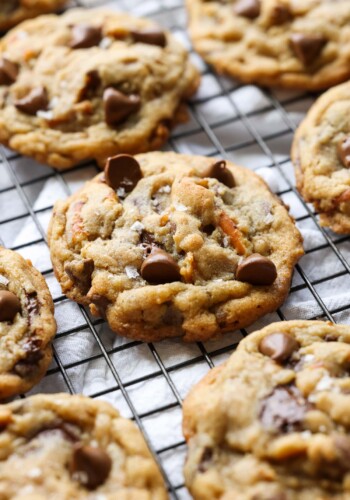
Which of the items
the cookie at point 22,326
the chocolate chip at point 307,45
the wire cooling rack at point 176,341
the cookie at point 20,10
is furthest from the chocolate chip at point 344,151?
the cookie at point 20,10

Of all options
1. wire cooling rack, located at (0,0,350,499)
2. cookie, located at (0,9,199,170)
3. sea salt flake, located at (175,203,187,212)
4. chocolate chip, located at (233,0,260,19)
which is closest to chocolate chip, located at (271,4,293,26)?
chocolate chip, located at (233,0,260,19)

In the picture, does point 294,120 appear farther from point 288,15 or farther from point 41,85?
point 41,85

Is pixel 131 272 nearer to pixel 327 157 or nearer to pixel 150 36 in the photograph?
pixel 327 157

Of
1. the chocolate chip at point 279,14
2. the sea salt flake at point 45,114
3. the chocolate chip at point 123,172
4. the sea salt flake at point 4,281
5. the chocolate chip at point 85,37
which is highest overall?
the chocolate chip at point 85,37

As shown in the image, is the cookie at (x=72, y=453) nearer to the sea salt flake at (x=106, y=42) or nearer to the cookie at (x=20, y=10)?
the sea salt flake at (x=106, y=42)

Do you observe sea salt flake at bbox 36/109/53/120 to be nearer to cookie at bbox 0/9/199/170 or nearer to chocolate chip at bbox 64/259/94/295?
cookie at bbox 0/9/199/170

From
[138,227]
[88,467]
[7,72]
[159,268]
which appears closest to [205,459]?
[88,467]

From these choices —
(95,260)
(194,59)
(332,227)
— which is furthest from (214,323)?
(194,59)

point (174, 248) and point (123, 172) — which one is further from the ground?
point (123, 172)
